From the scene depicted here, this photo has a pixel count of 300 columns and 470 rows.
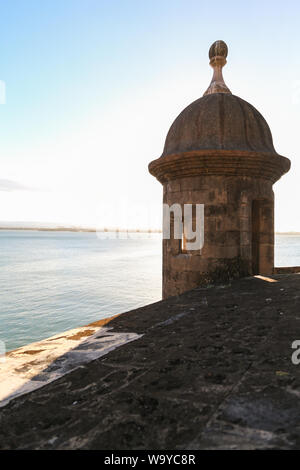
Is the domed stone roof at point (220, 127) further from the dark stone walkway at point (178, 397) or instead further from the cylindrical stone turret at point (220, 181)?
the dark stone walkway at point (178, 397)

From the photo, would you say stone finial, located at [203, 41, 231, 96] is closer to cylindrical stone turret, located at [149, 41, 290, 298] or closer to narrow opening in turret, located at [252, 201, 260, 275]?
cylindrical stone turret, located at [149, 41, 290, 298]

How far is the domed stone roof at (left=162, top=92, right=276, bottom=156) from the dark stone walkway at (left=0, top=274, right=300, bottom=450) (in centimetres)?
423

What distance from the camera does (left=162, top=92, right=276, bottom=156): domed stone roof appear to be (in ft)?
20.7

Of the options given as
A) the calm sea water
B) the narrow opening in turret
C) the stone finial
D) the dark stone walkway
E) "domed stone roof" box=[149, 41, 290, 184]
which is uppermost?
the stone finial

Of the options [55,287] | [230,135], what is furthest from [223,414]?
[55,287]

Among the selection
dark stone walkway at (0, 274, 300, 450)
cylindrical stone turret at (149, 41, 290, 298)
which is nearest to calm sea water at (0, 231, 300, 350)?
cylindrical stone turret at (149, 41, 290, 298)

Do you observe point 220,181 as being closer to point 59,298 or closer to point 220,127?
point 220,127

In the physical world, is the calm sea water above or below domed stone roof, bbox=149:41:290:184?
below

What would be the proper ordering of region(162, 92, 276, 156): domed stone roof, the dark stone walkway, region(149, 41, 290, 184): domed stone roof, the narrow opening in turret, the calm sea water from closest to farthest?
1. the dark stone walkway
2. region(149, 41, 290, 184): domed stone roof
3. region(162, 92, 276, 156): domed stone roof
4. the narrow opening in turret
5. the calm sea water

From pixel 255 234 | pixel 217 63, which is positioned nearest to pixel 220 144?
pixel 255 234

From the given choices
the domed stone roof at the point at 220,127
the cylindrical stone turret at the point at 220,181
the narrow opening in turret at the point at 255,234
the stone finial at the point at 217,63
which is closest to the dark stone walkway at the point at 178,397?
the cylindrical stone turret at the point at 220,181

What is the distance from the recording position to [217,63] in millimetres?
7668

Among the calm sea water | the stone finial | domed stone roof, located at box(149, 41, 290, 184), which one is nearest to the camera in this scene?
domed stone roof, located at box(149, 41, 290, 184)

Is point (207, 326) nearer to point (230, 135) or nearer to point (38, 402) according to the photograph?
point (38, 402)
